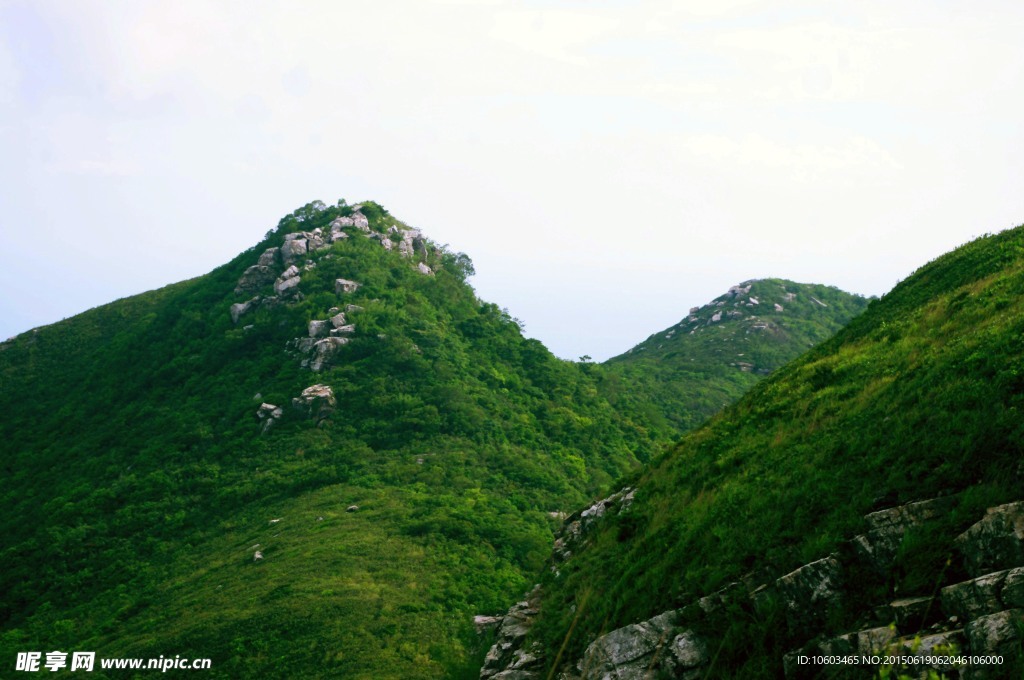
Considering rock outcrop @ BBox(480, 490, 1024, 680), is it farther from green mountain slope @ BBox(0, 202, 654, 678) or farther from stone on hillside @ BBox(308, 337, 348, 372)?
stone on hillside @ BBox(308, 337, 348, 372)

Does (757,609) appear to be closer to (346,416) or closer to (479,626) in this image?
(479,626)

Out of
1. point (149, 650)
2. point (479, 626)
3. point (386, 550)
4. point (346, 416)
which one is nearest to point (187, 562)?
point (149, 650)

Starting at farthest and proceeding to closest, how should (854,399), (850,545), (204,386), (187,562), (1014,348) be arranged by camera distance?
(204,386)
(187,562)
(854,399)
(1014,348)
(850,545)

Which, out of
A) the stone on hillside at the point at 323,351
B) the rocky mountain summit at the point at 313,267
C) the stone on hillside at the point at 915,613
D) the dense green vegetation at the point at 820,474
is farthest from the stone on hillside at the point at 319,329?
the stone on hillside at the point at 915,613

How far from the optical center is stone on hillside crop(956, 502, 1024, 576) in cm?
1205

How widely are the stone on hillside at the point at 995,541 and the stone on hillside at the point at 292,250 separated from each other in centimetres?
7767

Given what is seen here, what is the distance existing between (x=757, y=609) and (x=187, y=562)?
41.8 meters

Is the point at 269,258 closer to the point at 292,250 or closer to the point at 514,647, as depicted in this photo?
the point at 292,250

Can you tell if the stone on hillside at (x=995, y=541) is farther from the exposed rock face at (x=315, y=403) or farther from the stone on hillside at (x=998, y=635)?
the exposed rock face at (x=315, y=403)

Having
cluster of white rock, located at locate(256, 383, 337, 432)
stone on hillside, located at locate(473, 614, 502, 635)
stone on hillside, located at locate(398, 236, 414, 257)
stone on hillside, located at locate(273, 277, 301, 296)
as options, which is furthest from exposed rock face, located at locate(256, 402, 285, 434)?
stone on hillside, located at locate(473, 614, 502, 635)

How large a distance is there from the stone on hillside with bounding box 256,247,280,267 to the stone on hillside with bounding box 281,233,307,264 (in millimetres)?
939

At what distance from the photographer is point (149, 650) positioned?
3406cm

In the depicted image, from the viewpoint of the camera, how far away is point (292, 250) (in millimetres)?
81688

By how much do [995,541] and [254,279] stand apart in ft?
261
